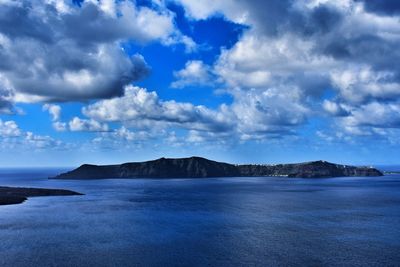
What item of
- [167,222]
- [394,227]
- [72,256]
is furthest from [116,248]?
[394,227]

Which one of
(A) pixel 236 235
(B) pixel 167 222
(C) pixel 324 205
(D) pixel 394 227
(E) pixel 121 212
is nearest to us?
(A) pixel 236 235

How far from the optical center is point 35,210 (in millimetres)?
135625

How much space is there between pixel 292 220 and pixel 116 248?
55.3 metres

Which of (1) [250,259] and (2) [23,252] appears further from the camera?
(2) [23,252]

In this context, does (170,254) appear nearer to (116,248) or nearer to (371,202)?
(116,248)

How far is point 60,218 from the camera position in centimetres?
11719

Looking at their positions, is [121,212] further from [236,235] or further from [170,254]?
[170,254]

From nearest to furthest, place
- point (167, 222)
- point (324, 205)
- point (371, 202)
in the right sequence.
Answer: point (167, 222), point (324, 205), point (371, 202)

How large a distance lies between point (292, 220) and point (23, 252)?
71029mm

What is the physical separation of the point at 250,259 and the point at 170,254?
49.1 feet

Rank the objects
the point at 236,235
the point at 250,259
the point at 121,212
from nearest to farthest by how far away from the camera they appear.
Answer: the point at 250,259 < the point at 236,235 < the point at 121,212

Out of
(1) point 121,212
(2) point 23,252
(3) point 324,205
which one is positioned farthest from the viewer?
(3) point 324,205

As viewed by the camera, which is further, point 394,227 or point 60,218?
point 60,218

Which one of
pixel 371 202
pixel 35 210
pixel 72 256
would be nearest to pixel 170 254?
pixel 72 256
